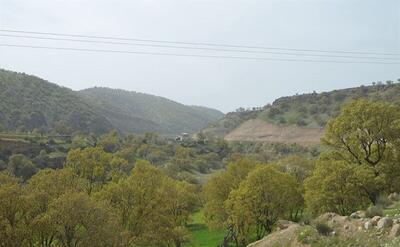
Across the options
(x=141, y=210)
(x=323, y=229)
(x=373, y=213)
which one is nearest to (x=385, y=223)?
(x=323, y=229)

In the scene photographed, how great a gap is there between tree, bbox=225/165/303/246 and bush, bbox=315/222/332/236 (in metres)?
24.1

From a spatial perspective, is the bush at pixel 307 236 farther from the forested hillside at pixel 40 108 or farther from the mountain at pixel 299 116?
the mountain at pixel 299 116

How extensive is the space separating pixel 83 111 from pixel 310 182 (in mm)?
143708

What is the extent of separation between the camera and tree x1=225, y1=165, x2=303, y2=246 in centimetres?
4869

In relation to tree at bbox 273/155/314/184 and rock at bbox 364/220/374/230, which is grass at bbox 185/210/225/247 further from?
rock at bbox 364/220/374/230

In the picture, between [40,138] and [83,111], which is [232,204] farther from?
[83,111]

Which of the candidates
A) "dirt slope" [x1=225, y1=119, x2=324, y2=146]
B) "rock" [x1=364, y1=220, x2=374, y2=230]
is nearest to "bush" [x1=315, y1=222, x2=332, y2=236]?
"rock" [x1=364, y1=220, x2=374, y2=230]

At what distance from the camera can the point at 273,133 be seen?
165m

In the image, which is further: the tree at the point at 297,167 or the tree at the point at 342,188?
the tree at the point at 297,167

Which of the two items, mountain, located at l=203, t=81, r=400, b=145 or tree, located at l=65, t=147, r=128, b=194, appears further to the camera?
mountain, located at l=203, t=81, r=400, b=145

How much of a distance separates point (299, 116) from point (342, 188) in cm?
12573

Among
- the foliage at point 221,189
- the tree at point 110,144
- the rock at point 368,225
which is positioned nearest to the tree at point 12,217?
the rock at point 368,225

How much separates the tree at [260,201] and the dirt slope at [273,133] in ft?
307

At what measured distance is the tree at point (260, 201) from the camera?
48688 mm
